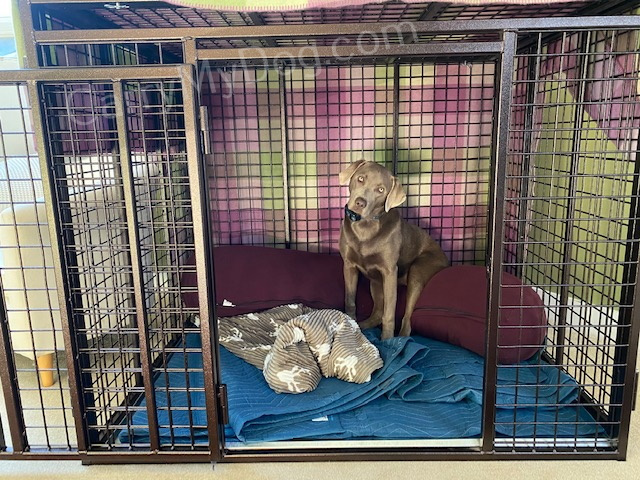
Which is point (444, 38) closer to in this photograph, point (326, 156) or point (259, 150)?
point (326, 156)

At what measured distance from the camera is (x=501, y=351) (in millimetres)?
2047

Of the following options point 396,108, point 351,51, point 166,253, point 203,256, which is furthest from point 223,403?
point 396,108

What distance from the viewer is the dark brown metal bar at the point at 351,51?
4.26 feet

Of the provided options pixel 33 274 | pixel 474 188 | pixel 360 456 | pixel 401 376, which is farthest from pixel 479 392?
pixel 33 274

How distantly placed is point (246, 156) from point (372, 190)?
99 centimetres

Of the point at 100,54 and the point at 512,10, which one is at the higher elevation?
the point at 512,10

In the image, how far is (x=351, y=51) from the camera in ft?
4.34

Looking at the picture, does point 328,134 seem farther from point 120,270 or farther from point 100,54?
point 120,270

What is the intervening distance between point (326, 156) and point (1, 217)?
1668 millimetres

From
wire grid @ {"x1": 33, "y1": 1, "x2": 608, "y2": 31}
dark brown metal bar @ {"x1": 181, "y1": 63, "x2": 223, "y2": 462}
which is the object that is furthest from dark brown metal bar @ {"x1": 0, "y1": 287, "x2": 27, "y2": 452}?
wire grid @ {"x1": 33, "y1": 1, "x2": 608, "y2": 31}

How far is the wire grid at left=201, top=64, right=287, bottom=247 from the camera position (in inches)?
113

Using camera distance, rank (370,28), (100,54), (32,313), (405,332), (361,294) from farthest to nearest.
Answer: (361,294) → (405,332) → (32,313) → (100,54) → (370,28)

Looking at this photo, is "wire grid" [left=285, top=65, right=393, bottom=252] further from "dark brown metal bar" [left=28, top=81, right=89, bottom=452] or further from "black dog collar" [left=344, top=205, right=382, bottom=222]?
"dark brown metal bar" [left=28, top=81, right=89, bottom=452]

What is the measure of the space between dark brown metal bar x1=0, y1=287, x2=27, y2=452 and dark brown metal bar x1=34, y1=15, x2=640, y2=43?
0.81 metres
